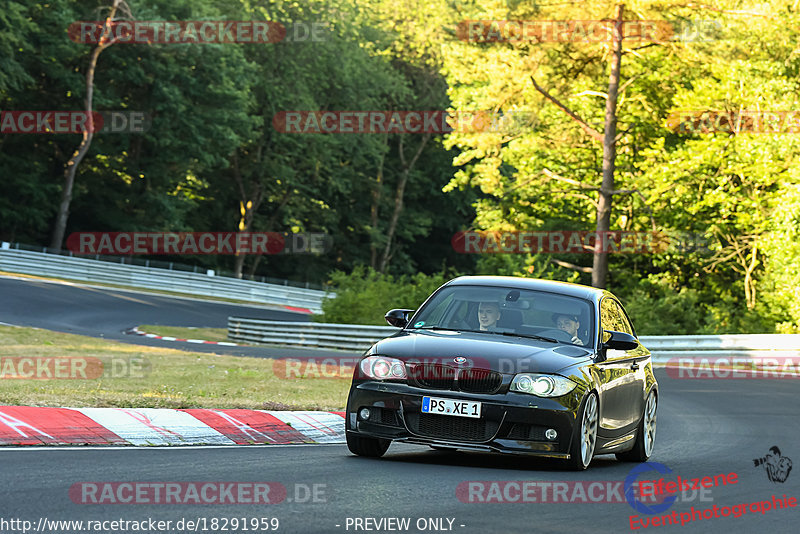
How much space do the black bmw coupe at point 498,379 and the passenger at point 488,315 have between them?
1 cm

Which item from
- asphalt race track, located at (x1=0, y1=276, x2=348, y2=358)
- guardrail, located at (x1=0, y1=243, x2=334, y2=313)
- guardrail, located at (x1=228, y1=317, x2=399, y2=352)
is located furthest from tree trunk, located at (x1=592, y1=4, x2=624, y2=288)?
guardrail, located at (x1=0, y1=243, x2=334, y2=313)

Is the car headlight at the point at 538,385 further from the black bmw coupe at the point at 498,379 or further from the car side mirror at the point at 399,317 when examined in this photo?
the car side mirror at the point at 399,317

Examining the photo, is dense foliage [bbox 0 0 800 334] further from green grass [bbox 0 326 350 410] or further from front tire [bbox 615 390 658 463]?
front tire [bbox 615 390 658 463]

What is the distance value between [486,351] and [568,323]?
135cm

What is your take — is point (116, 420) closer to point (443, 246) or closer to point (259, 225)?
point (259, 225)

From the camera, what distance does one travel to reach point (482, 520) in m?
6.95

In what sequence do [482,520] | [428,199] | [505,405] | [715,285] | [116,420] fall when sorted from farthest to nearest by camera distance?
[428,199] < [715,285] < [116,420] < [505,405] < [482,520]

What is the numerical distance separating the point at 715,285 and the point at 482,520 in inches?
1505

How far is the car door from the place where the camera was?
10172mm

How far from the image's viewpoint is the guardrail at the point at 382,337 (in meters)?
27.0

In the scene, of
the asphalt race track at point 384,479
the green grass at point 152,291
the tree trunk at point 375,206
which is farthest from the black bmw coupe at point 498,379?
the tree trunk at point 375,206

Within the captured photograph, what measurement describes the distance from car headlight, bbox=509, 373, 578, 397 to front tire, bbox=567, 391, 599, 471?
31cm

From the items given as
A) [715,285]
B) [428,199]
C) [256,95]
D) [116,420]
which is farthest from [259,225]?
[116,420]

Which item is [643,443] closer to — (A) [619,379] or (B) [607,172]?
(A) [619,379]
